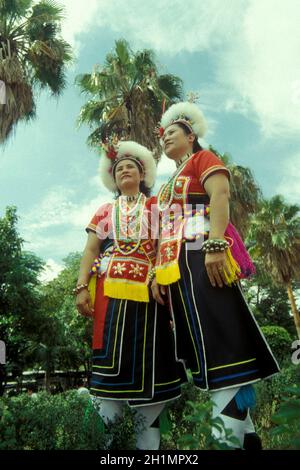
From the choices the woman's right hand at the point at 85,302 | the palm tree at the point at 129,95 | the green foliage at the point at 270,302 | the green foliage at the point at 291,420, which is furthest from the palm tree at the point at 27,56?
the green foliage at the point at 270,302

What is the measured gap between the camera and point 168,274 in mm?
2828

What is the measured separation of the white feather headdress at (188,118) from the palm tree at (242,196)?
35.0ft

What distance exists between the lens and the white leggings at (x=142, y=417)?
283 cm

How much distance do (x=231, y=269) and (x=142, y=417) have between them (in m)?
1.22

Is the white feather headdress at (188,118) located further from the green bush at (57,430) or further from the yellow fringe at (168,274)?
the green bush at (57,430)

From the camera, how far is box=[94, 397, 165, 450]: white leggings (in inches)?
111

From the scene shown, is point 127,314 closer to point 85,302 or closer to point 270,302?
point 85,302

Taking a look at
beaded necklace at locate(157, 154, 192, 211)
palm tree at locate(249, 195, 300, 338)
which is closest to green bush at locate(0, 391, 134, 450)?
beaded necklace at locate(157, 154, 192, 211)

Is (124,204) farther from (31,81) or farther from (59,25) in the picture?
(59,25)

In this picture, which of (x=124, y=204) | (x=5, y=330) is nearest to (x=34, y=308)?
(x=5, y=330)

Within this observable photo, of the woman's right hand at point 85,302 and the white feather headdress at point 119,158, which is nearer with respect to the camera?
the woman's right hand at point 85,302

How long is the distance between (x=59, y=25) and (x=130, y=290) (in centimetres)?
1049
